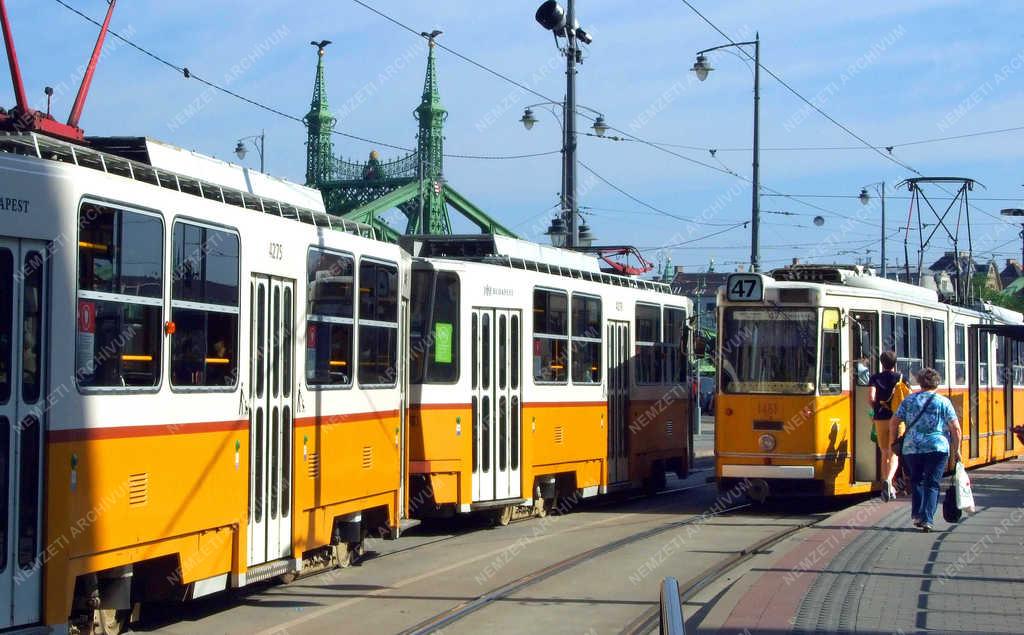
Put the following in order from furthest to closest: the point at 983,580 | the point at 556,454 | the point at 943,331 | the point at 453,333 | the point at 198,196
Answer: the point at 943,331
the point at 556,454
the point at 453,333
the point at 983,580
the point at 198,196

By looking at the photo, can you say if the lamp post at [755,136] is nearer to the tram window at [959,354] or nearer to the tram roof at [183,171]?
the tram window at [959,354]

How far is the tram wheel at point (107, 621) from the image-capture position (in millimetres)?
8233

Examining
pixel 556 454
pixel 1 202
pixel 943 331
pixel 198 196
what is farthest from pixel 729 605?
pixel 943 331

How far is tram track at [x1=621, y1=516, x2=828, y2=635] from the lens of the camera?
927 centimetres

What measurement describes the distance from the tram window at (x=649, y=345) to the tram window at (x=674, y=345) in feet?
1.08

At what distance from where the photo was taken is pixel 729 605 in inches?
372

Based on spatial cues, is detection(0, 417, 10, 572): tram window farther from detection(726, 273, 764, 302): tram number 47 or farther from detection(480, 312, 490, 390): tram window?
detection(726, 273, 764, 302): tram number 47

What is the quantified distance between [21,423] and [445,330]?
307 inches

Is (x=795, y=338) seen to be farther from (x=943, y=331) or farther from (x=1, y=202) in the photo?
(x=1, y=202)

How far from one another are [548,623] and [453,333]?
5.74 m

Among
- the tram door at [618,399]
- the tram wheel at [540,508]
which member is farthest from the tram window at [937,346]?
the tram wheel at [540,508]

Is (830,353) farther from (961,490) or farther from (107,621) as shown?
(107,621)

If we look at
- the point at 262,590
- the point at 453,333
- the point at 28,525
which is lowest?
the point at 262,590

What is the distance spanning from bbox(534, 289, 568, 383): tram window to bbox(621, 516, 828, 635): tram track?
3339mm
